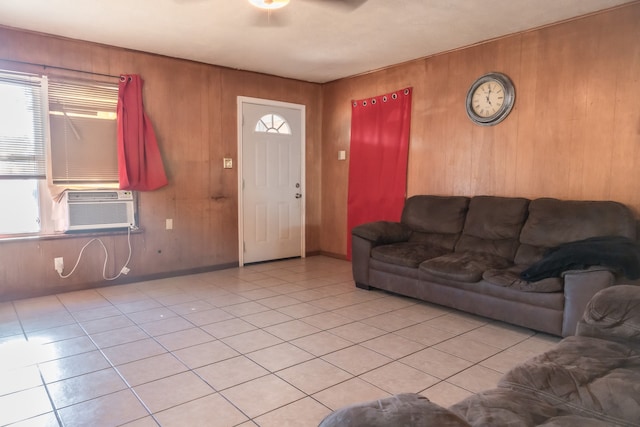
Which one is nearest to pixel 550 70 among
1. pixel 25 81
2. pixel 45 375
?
pixel 45 375

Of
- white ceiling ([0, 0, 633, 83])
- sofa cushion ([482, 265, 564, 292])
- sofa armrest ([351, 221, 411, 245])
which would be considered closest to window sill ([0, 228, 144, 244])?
white ceiling ([0, 0, 633, 83])

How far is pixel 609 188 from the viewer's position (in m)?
3.30

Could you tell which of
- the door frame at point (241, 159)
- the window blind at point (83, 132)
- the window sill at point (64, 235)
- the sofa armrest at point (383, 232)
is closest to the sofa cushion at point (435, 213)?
the sofa armrest at point (383, 232)

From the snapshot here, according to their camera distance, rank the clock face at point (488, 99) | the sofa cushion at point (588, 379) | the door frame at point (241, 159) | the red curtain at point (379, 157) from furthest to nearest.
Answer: the door frame at point (241, 159) < the red curtain at point (379, 157) < the clock face at point (488, 99) < the sofa cushion at point (588, 379)

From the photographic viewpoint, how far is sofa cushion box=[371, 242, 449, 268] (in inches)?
147

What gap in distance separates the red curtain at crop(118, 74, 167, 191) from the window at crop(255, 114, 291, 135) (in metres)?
1.41

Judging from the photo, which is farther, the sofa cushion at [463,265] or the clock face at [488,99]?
the clock face at [488,99]

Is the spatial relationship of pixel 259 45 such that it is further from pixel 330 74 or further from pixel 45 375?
pixel 45 375

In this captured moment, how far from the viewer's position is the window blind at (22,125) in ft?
12.0

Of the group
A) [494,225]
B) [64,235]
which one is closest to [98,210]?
[64,235]

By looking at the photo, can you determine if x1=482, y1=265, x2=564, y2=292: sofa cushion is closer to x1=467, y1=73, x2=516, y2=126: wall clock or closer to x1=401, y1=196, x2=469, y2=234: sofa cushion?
x1=401, y1=196, x2=469, y2=234: sofa cushion

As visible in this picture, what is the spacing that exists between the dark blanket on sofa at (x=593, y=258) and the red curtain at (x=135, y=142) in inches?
146

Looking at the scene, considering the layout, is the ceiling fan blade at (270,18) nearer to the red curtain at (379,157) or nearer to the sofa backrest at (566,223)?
the red curtain at (379,157)

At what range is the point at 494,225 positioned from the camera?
3.71 meters
